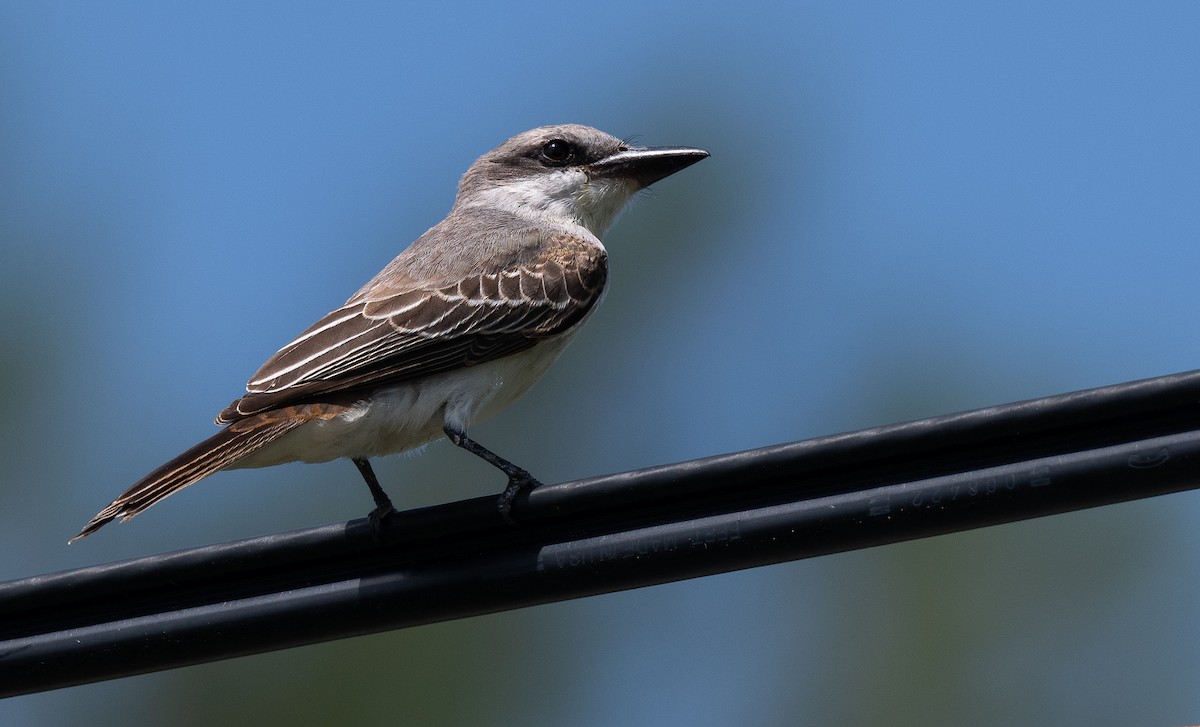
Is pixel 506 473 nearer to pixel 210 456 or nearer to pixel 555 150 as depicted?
pixel 210 456

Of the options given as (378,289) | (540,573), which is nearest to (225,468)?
(378,289)

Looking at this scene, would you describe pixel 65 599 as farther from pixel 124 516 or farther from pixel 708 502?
pixel 708 502

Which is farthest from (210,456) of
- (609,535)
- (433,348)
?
(609,535)

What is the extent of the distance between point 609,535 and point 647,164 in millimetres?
4087

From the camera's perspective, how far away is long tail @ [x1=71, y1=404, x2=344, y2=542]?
15.2ft

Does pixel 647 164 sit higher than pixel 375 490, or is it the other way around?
pixel 647 164

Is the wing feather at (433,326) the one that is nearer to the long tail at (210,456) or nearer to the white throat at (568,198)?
the long tail at (210,456)

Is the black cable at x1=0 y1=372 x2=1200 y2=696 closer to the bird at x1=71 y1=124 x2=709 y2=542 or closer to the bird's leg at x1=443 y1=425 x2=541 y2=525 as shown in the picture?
the bird's leg at x1=443 y1=425 x2=541 y2=525

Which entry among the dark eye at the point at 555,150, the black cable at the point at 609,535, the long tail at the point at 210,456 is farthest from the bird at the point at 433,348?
the black cable at the point at 609,535

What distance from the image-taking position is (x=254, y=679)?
30.2 feet

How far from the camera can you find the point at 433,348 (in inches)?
223

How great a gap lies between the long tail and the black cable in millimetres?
947

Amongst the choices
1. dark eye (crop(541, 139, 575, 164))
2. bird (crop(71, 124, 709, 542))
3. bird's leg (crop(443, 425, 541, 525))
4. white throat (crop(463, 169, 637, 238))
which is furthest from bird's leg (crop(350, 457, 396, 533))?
dark eye (crop(541, 139, 575, 164))

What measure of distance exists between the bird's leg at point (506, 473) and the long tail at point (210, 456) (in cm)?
48
